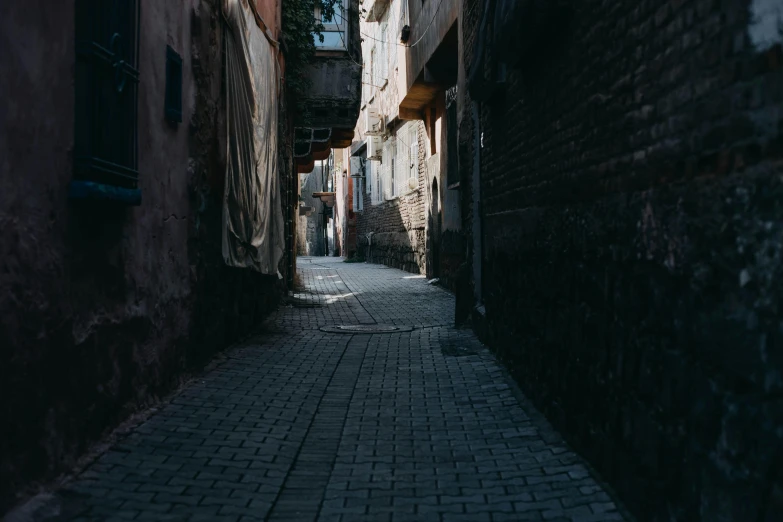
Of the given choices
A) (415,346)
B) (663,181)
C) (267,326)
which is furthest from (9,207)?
(267,326)

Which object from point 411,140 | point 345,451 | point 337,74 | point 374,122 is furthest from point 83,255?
point 374,122

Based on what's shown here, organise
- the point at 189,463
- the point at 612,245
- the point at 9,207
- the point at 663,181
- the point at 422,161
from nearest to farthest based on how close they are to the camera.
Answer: the point at 663,181
the point at 9,207
the point at 612,245
the point at 189,463
the point at 422,161

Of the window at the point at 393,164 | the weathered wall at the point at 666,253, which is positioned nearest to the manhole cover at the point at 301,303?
the weathered wall at the point at 666,253

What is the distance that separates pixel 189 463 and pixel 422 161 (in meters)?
15.0

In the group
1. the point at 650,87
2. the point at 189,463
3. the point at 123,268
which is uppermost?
the point at 650,87

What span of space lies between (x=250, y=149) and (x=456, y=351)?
3.17 metres

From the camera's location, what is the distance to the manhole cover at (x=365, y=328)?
9523 millimetres

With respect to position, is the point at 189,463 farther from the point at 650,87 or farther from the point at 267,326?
the point at 267,326

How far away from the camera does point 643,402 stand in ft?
10.7

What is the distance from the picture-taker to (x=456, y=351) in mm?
7832

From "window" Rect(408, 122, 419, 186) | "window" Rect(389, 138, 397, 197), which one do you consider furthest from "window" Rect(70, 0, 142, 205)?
"window" Rect(389, 138, 397, 197)

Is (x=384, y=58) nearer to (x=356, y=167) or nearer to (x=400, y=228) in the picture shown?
(x=400, y=228)

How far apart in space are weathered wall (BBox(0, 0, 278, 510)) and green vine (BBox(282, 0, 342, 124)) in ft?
19.5

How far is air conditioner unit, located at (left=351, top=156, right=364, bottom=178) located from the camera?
3033 centimetres
